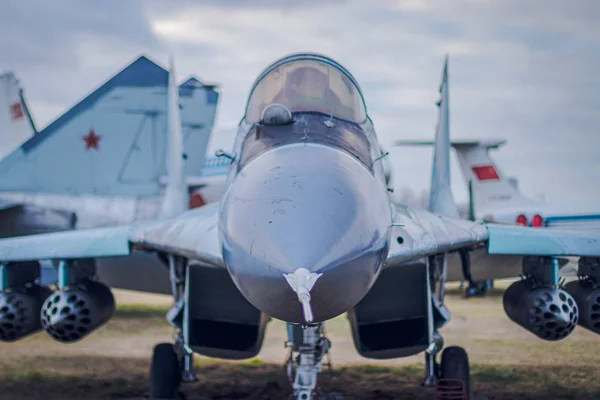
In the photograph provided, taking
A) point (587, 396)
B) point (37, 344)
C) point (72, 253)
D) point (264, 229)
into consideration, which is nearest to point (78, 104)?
point (37, 344)

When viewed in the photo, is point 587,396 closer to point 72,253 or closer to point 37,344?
point 72,253

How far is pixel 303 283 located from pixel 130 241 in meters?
3.57

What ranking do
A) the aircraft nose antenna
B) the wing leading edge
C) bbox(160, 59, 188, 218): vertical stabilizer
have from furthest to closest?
bbox(160, 59, 188, 218): vertical stabilizer → the wing leading edge → the aircraft nose antenna

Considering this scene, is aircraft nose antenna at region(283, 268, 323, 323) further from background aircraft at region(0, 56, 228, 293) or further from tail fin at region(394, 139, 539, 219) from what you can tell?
tail fin at region(394, 139, 539, 219)

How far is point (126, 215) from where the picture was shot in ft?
51.9

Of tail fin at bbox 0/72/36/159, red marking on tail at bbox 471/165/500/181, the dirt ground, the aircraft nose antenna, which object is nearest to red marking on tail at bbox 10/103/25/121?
tail fin at bbox 0/72/36/159

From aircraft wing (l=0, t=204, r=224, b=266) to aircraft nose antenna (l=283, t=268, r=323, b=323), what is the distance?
5.54 ft

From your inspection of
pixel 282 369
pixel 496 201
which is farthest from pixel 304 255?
pixel 496 201

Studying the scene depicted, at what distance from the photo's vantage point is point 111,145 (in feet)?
53.7

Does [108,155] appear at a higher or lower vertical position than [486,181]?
lower

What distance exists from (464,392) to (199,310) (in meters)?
2.54

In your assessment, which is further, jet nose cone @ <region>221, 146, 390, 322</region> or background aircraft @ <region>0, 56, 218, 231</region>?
background aircraft @ <region>0, 56, 218, 231</region>

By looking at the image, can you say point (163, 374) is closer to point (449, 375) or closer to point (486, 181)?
point (449, 375)

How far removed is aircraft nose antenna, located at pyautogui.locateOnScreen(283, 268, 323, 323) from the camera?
3141 mm
